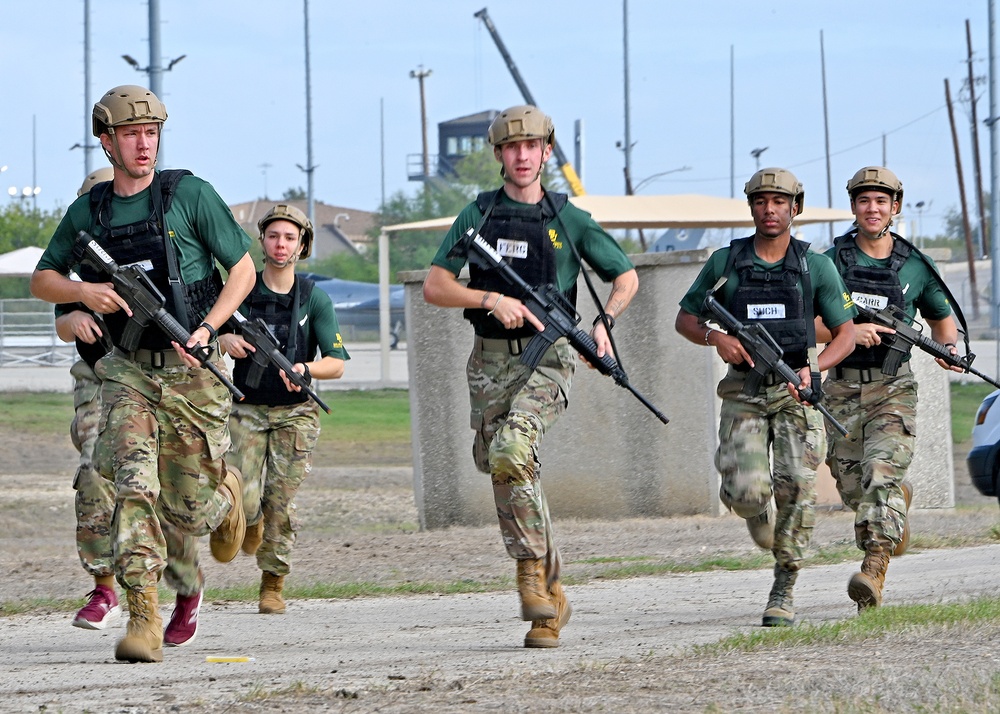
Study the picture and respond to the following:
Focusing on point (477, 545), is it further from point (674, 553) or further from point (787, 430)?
point (787, 430)

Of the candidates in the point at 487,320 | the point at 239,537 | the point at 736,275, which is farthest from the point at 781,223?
the point at 239,537

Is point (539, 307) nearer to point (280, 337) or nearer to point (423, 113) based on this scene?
point (280, 337)

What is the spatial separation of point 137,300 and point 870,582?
137 inches

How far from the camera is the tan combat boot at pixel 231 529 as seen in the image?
7090 mm

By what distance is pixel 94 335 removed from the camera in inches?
264

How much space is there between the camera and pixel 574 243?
662 cm

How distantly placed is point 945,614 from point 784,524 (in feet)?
2.99

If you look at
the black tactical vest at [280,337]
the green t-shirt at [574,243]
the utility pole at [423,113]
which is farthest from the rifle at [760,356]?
the utility pole at [423,113]

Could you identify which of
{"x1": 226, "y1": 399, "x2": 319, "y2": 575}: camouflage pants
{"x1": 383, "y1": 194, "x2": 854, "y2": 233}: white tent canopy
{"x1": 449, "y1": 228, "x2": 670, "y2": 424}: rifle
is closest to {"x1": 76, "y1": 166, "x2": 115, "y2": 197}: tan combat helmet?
{"x1": 226, "y1": 399, "x2": 319, "y2": 575}: camouflage pants

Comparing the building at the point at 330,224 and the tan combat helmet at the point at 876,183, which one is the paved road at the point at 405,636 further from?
the building at the point at 330,224

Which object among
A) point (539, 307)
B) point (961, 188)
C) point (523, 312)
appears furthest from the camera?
point (961, 188)

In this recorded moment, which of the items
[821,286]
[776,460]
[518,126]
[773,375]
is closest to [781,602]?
[776,460]

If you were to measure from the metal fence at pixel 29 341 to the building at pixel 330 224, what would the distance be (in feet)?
195

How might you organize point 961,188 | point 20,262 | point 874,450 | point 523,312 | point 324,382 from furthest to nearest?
point 961,188
point 20,262
point 324,382
point 874,450
point 523,312
